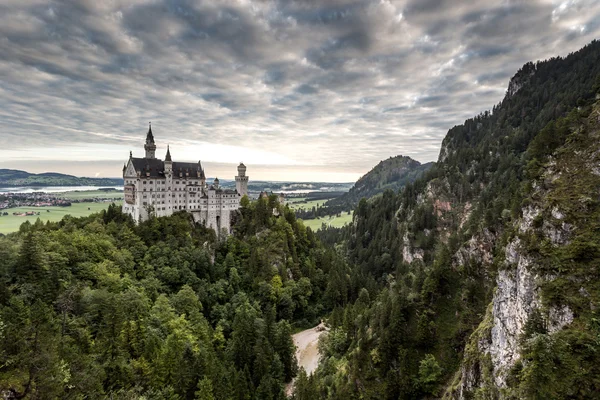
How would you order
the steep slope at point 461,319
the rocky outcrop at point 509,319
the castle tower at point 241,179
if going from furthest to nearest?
the castle tower at point 241,179 → the steep slope at point 461,319 → the rocky outcrop at point 509,319

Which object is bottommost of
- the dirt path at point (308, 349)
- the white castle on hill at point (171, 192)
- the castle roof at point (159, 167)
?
the dirt path at point (308, 349)

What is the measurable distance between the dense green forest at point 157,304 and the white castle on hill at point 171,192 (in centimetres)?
424

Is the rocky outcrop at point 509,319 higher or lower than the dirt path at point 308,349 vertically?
higher

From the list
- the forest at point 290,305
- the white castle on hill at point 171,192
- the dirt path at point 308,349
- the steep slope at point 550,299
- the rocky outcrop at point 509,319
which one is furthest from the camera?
the white castle on hill at point 171,192

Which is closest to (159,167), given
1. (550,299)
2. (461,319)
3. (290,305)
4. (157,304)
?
(157,304)

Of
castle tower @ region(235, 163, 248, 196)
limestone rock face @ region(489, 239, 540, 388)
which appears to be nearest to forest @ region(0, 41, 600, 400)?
limestone rock face @ region(489, 239, 540, 388)

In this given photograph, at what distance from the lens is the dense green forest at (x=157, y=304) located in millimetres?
32188

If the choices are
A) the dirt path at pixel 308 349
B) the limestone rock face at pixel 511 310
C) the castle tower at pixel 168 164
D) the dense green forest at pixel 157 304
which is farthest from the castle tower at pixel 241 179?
the limestone rock face at pixel 511 310

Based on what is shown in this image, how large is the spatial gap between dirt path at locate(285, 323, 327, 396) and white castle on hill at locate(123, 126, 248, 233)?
42173 mm

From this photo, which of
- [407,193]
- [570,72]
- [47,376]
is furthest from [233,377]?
[570,72]

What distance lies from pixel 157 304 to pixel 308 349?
38536 millimetres

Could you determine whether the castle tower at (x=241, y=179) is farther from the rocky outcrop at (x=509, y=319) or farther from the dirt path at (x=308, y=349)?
the rocky outcrop at (x=509, y=319)

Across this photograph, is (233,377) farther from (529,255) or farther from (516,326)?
(529,255)

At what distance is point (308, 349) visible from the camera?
74.6 metres
